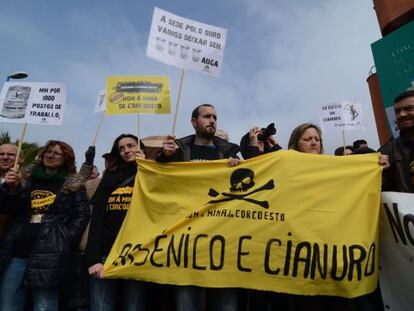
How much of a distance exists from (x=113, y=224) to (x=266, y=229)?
1349 millimetres

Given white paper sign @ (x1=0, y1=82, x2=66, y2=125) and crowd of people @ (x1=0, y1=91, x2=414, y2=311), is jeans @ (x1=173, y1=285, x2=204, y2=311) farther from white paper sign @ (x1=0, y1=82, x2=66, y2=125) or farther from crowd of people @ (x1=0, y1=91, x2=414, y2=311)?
white paper sign @ (x1=0, y1=82, x2=66, y2=125)

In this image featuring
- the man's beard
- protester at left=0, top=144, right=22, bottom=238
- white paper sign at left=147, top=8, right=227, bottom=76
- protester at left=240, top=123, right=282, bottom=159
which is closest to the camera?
protester at left=240, top=123, right=282, bottom=159

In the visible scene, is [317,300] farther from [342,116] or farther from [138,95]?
[342,116]

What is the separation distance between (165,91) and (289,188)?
1.75 m

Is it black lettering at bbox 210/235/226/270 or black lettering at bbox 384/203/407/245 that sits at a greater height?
black lettering at bbox 384/203/407/245

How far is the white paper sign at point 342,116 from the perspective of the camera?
616cm

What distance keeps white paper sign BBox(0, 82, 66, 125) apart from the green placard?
4124mm

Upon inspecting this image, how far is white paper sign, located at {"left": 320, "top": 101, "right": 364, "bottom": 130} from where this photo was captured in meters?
6.16

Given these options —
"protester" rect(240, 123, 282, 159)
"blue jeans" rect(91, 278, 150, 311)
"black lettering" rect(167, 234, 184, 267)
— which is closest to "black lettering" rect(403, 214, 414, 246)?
"protester" rect(240, 123, 282, 159)

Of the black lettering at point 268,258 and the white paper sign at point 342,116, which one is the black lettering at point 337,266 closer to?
the black lettering at point 268,258

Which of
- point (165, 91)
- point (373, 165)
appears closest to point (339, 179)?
point (373, 165)

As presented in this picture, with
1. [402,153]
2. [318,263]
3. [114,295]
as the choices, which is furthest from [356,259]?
[114,295]

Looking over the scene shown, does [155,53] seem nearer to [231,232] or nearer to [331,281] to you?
[231,232]

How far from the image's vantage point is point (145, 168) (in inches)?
137
